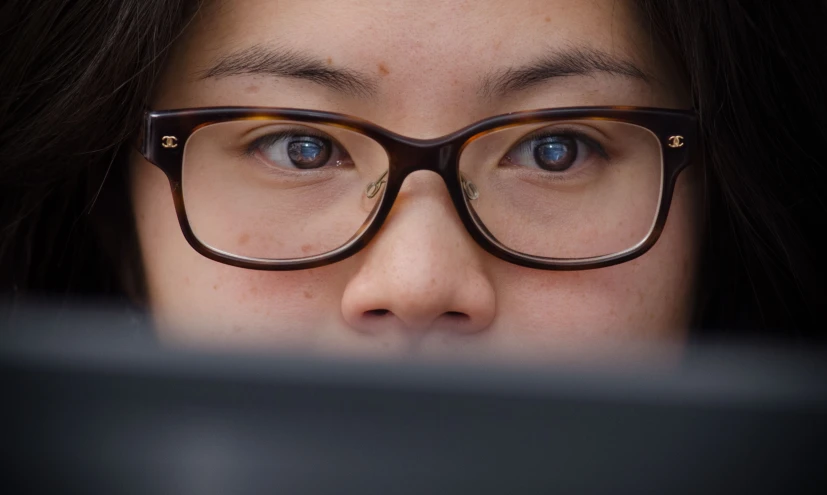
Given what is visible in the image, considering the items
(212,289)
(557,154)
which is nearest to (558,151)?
(557,154)

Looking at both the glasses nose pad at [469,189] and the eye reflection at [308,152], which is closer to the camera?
the glasses nose pad at [469,189]

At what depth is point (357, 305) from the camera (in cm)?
139

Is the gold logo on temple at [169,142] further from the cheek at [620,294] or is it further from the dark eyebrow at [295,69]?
the cheek at [620,294]

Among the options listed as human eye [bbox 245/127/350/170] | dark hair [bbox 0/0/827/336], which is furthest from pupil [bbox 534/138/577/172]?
human eye [bbox 245/127/350/170]

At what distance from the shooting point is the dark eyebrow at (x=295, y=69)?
57.1 inches

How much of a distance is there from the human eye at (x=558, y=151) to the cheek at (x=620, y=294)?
173 millimetres

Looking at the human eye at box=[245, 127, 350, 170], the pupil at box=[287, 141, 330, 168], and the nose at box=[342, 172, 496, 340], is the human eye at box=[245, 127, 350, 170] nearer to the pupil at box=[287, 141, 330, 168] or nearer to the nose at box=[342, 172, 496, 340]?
the pupil at box=[287, 141, 330, 168]

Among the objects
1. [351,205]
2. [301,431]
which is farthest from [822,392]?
[351,205]

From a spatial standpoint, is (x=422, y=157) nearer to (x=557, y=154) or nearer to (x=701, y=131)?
(x=557, y=154)

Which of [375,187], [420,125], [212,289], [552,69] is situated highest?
[552,69]

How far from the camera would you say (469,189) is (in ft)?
4.76

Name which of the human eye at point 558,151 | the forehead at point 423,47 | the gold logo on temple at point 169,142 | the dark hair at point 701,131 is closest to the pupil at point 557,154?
the human eye at point 558,151

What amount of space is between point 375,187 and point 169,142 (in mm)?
336

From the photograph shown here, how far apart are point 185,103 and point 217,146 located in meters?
0.09
